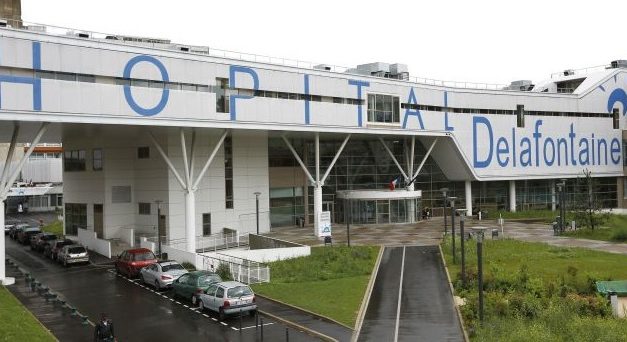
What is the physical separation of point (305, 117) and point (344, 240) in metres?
10.0

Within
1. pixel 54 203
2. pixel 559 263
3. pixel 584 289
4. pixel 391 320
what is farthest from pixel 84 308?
pixel 54 203

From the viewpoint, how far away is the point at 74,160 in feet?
169

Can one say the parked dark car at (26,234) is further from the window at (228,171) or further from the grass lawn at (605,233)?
the grass lawn at (605,233)

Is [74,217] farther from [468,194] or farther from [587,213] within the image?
[587,213]

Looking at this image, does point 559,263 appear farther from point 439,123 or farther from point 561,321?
point 439,123

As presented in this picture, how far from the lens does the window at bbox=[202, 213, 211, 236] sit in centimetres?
4760

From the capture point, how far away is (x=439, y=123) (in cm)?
5916

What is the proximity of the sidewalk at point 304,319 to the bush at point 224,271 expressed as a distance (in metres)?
4.42

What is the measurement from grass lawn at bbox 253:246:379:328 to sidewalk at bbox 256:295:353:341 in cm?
42

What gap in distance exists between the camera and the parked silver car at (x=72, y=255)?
126 ft

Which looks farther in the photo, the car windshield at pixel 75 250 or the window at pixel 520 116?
the window at pixel 520 116

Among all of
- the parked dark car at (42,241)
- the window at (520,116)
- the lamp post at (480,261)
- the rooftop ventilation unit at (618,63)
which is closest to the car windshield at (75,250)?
the parked dark car at (42,241)

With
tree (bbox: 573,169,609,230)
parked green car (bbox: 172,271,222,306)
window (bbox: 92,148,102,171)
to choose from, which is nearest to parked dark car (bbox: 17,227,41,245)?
window (bbox: 92,148,102,171)

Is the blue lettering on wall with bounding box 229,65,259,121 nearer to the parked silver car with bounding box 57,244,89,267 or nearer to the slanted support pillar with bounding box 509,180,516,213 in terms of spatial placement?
the parked silver car with bounding box 57,244,89,267
